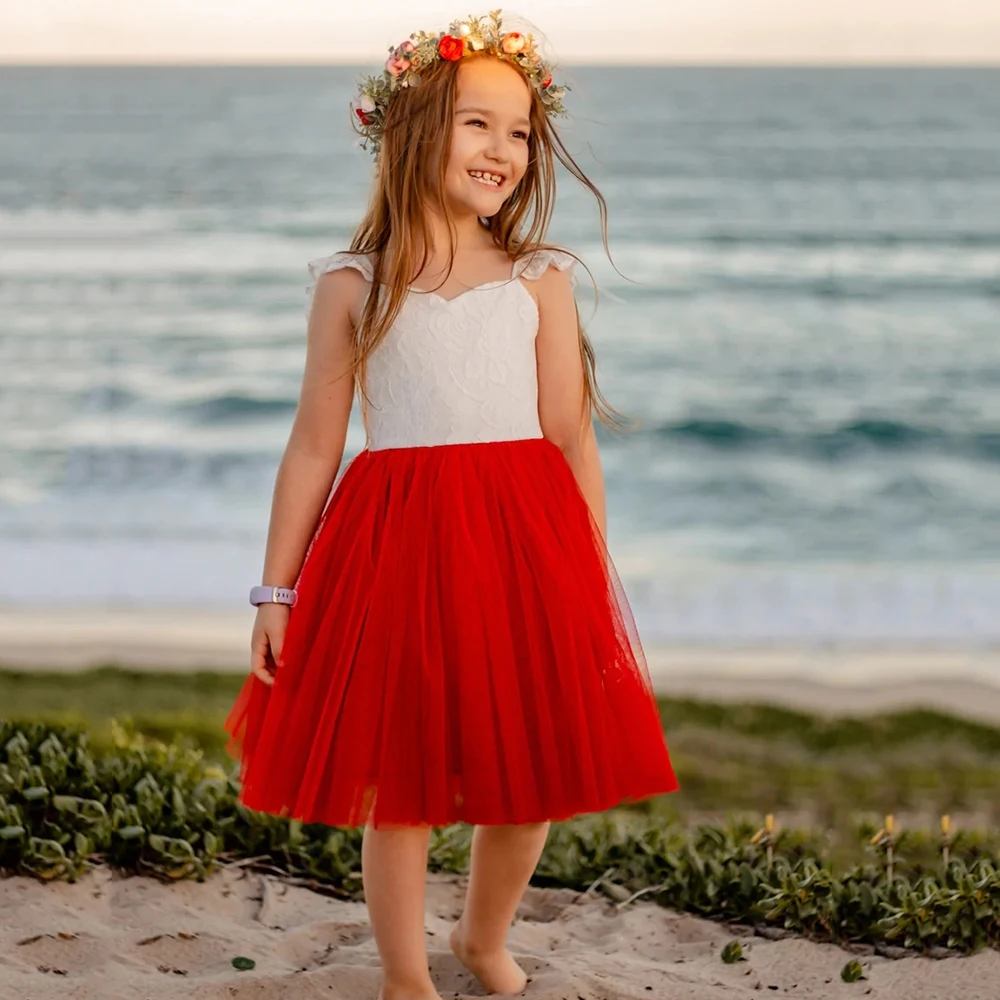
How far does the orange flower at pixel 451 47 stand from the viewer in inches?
93.7

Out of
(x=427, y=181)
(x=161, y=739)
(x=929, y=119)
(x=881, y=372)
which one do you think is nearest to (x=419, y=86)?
(x=427, y=181)

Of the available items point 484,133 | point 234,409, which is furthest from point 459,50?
point 234,409

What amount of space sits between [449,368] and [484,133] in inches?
16.3

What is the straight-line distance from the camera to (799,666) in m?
5.94

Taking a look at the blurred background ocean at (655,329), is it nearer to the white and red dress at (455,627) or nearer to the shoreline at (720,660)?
the shoreline at (720,660)

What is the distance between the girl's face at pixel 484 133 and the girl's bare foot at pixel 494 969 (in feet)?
4.32

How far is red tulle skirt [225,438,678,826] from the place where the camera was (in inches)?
86.0

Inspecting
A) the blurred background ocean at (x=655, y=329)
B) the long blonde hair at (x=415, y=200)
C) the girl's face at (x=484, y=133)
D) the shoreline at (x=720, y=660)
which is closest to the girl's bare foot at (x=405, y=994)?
the long blonde hair at (x=415, y=200)

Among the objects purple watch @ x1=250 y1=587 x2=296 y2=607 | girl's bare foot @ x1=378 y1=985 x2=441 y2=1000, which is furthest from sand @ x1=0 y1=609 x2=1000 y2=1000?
purple watch @ x1=250 y1=587 x2=296 y2=607

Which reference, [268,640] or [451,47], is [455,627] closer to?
[268,640]

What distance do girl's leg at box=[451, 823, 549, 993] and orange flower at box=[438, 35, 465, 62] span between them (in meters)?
1.32

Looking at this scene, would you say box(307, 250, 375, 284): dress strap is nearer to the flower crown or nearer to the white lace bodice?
the white lace bodice

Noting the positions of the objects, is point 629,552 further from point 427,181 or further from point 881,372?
point 427,181

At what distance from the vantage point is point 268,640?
7.79ft
